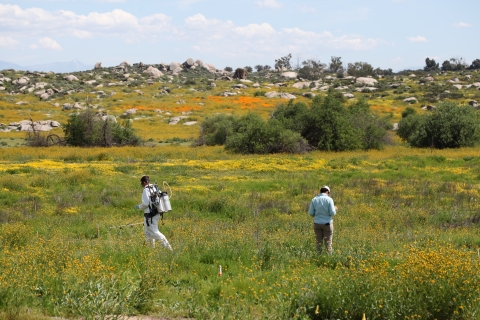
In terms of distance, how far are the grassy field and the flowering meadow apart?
0.03 meters

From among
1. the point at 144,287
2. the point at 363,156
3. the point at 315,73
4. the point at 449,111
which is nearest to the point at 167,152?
the point at 363,156

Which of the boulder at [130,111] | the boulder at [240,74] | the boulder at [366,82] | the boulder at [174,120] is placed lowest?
the boulder at [174,120]

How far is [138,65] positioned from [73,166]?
11944cm

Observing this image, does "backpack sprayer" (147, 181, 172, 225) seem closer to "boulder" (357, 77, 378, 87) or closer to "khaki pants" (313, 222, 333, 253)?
A: "khaki pants" (313, 222, 333, 253)

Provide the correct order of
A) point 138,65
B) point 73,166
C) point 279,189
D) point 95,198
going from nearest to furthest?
point 95,198 < point 279,189 < point 73,166 < point 138,65

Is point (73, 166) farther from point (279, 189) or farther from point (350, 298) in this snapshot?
point (350, 298)

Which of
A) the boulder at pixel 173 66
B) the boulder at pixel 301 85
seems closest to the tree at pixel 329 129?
the boulder at pixel 301 85

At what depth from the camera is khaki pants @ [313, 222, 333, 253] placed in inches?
416

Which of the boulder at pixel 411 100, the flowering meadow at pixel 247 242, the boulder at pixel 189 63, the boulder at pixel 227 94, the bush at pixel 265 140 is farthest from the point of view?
the boulder at pixel 189 63

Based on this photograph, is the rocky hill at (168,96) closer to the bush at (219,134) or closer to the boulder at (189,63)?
the bush at (219,134)

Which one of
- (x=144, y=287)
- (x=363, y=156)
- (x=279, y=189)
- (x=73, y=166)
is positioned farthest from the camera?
(x=363, y=156)

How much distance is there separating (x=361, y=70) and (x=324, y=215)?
125 meters

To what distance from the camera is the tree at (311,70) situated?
126 m

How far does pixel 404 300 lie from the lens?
21.2 feet
